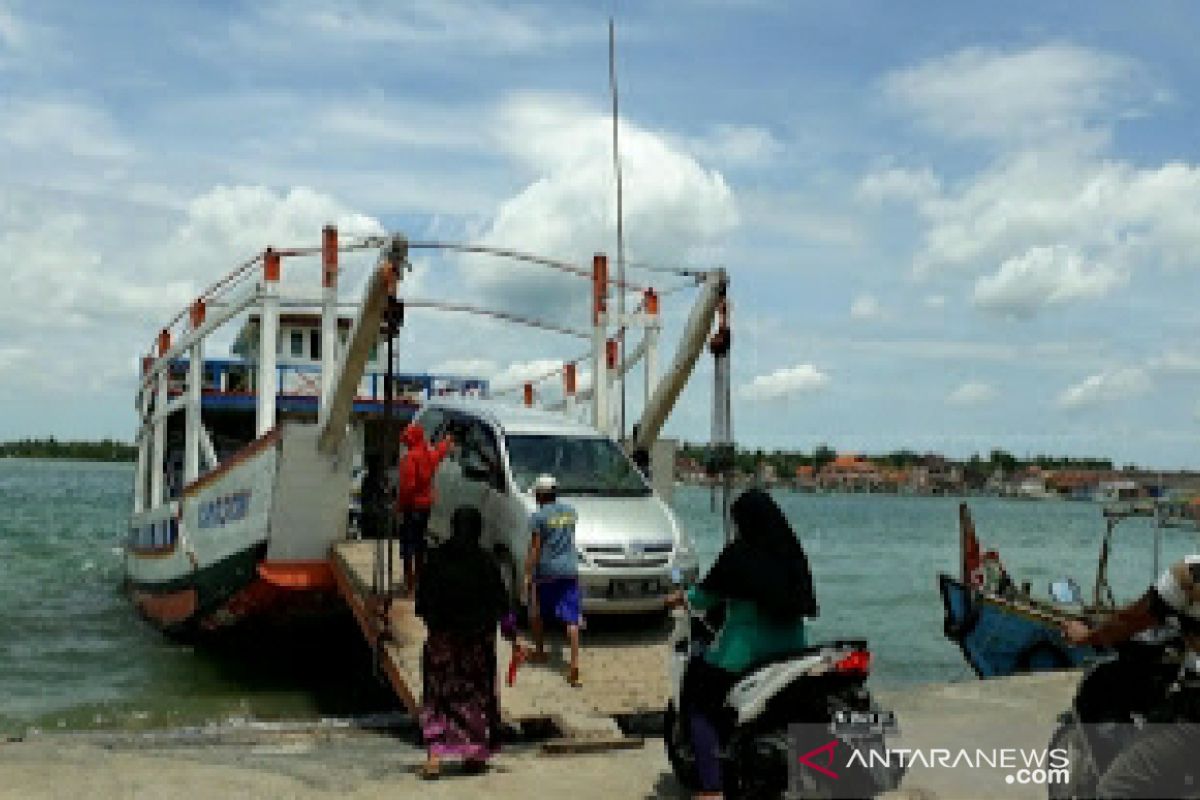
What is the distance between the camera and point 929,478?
160375mm

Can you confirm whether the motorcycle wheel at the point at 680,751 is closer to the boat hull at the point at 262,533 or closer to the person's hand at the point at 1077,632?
the person's hand at the point at 1077,632

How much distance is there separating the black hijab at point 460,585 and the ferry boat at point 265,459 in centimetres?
231

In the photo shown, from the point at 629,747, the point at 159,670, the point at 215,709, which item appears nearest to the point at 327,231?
the point at 215,709

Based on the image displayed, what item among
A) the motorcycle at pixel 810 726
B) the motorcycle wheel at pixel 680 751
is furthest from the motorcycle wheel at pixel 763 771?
the motorcycle wheel at pixel 680 751

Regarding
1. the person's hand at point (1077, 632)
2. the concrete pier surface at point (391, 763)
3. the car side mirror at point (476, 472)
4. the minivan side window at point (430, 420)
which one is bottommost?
the concrete pier surface at point (391, 763)

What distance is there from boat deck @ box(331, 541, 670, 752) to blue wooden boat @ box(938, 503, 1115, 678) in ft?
16.0

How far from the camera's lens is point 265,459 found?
40.4 feet

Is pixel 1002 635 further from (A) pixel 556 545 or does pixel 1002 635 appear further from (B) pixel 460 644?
(B) pixel 460 644

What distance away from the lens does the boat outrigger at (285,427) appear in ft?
38.3

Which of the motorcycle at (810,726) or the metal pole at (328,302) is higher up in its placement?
the metal pole at (328,302)

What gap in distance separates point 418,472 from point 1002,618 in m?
7.42

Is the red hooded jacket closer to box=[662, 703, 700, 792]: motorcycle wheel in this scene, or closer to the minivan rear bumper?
the minivan rear bumper

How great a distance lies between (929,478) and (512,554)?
158 meters

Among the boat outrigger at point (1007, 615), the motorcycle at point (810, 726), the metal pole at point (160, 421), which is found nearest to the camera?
the motorcycle at point (810, 726)
